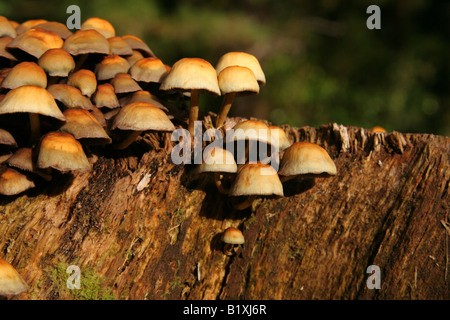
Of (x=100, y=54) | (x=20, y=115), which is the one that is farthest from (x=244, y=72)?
(x=20, y=115)

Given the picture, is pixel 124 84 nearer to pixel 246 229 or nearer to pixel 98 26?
pixel 98 26

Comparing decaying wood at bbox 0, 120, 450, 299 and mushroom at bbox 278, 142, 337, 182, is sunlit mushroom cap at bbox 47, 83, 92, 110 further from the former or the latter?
mushroom at bbox 278, 142, 337, 182

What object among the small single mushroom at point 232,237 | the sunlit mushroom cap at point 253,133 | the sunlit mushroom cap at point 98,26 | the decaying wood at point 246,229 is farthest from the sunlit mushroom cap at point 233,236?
the sunlit mushroom cap at point 98,26

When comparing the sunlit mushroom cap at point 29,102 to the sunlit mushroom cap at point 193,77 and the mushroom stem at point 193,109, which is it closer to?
the sunlit mushroom cap at point 193,77

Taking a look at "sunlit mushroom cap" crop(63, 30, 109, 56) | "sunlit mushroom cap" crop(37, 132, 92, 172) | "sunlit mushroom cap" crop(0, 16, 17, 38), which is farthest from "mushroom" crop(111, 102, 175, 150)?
"sunlit mushroom cap" crop(0, 16, 17, 38)

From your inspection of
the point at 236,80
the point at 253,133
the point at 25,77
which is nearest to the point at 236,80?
the point at 236,80

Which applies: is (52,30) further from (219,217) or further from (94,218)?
(219,217)
